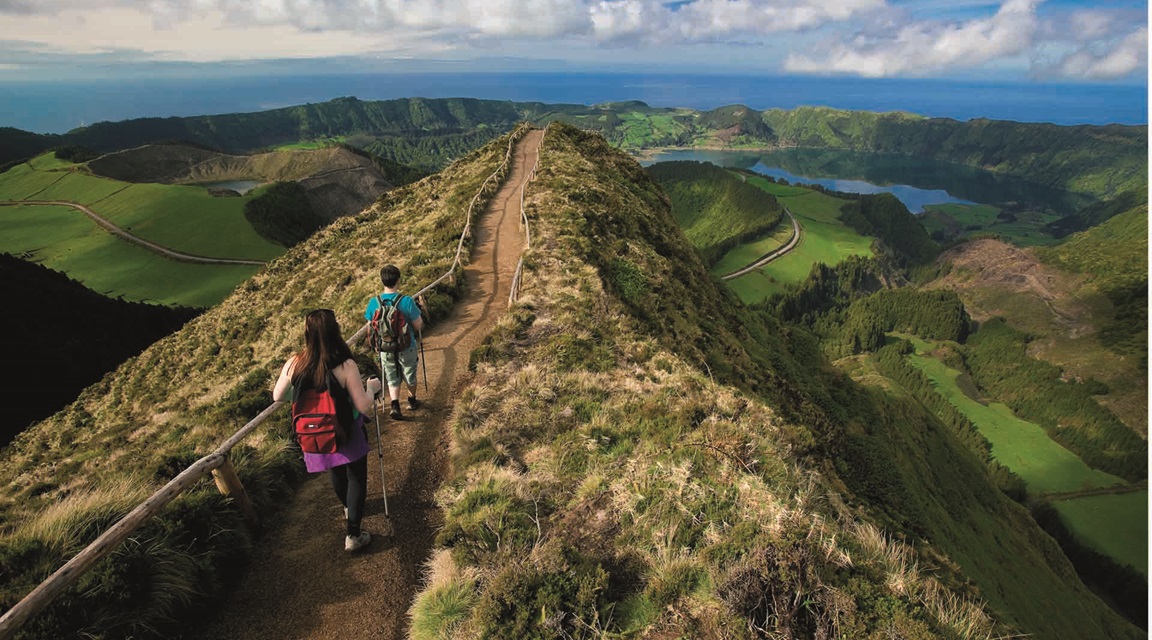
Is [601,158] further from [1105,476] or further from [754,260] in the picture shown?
[754,260]

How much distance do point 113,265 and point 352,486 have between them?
106630mm

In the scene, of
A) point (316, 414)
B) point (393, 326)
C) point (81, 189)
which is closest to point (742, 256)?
point (393, 326)

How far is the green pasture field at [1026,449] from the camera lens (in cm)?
9859

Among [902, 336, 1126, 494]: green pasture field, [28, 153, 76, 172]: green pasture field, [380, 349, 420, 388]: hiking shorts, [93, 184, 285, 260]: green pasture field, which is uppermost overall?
[28, 153, 76, 172]: green pasture field

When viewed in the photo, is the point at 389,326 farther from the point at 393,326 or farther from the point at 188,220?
the point at 188,220

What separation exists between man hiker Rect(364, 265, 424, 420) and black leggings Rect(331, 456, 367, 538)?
3.46 meters

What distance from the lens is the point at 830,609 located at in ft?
18.5

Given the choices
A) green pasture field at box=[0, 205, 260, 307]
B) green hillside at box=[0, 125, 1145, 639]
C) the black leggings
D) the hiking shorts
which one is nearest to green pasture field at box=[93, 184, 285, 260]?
green pasture field at box=[0, 205, 260, 307]

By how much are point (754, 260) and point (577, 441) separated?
191m

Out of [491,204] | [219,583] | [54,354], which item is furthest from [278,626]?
[54,354]

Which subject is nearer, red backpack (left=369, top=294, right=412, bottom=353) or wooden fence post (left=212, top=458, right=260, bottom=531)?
wooden fence post (left=212, top=458, right=260, bottom=531)

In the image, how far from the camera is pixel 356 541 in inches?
286

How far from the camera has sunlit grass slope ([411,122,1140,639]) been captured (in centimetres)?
582

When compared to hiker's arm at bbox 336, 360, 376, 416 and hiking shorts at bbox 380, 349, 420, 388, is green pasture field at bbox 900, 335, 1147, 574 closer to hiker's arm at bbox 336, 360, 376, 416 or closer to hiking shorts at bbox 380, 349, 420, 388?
hiking shorts at bbox 380, 349, 420, 388
